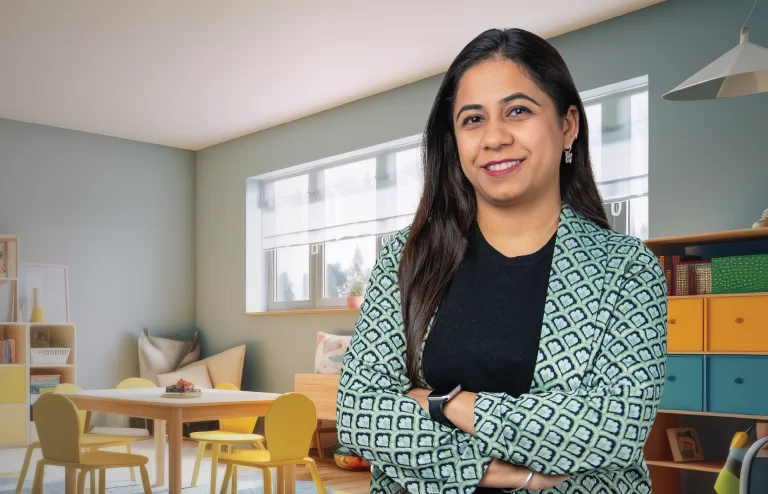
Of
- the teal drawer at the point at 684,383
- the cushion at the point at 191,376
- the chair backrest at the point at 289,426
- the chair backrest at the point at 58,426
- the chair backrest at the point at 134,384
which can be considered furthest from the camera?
the cushion at the point at 191,376

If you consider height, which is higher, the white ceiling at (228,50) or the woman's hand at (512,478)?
the white ceiling at (228,50)

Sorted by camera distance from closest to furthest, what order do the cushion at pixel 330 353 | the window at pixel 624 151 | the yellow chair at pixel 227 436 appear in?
the yellow chair at pixel 227 436 → the window at pixel 624 151 → the cushion at pixel 330 353

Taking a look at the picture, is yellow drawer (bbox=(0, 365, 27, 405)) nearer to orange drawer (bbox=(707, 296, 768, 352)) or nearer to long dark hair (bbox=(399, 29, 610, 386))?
orange drawer (bbox=(707, 296, 768, 352))

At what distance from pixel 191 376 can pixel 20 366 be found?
4.94ft

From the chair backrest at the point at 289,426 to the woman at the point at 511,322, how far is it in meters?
2.44

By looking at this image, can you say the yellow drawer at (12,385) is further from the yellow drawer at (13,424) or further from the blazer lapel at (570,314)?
the blazer lapel at (570,314)

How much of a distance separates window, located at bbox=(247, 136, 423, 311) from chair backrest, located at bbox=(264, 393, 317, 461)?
300 centimetres

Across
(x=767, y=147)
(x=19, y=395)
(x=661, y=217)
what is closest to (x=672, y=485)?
(x=661, y=217)

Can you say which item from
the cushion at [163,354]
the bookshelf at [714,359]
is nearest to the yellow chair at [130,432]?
the cushion at [163,354]

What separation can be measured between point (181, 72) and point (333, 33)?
1.46 m

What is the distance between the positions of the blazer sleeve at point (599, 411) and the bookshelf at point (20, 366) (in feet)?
22.5

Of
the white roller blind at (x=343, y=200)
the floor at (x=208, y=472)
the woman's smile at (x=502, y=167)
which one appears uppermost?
the white roller blind at (x=343, y=200)

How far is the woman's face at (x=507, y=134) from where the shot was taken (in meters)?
1.11

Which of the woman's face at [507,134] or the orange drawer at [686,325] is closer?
the woman's face at [507,134]
